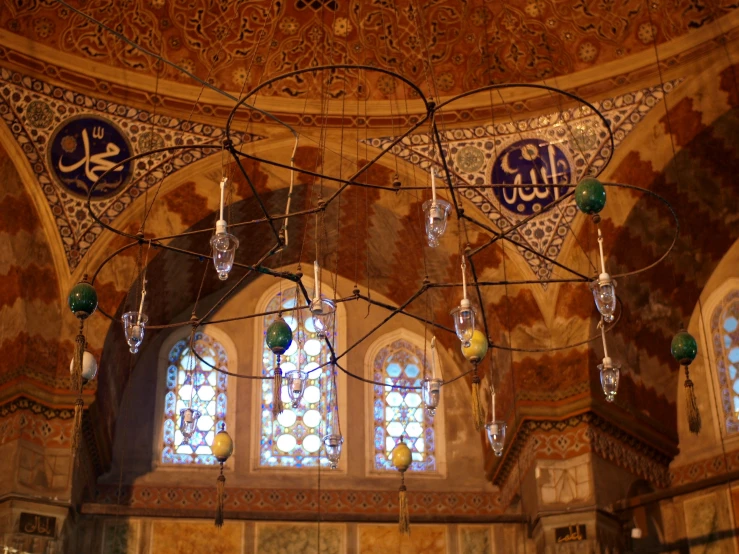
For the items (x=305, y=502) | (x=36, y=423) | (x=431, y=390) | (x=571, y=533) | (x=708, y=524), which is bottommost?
(x=571, y=533)

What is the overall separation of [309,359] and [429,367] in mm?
1209

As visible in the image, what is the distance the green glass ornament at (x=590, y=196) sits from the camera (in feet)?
22.5

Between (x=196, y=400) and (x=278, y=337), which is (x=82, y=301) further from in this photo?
(x=196, y=400)

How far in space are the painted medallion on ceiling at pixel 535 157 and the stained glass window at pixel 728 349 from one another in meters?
1.76

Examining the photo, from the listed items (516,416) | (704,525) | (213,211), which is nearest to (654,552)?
(704,525)

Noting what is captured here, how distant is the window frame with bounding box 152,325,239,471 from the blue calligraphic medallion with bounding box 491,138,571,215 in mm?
3149

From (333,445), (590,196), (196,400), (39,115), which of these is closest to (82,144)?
(39,115)

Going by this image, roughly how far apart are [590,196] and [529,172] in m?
4.50

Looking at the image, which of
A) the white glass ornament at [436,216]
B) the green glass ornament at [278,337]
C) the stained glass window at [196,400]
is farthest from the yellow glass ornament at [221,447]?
the stained glass window at [196,400]

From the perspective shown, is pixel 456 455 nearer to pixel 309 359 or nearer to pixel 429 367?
pixel 429 367

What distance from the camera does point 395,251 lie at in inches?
476

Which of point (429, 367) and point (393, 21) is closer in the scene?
point (393, 21)

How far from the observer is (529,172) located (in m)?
11.3

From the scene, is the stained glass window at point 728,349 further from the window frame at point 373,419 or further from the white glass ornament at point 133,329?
the white glass ornament at point 133,329
